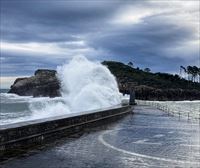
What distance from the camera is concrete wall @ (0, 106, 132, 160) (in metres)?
11.0

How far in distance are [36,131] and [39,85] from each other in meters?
146

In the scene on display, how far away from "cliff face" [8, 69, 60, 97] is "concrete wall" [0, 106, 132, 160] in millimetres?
121201

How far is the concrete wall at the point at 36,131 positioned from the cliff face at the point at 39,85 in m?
121

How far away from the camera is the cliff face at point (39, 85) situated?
145 metres

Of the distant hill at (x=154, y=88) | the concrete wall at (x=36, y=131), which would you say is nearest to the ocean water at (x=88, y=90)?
the concrete wall at (x=36, y=131)

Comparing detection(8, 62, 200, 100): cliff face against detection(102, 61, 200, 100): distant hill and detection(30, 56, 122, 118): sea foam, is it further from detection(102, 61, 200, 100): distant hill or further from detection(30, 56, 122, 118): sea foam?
detection(30, 56, 122, 118): sea foam

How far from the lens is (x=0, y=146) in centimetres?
1062

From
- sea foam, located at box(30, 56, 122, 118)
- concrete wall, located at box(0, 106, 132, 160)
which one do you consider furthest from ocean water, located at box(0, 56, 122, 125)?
concrete wall, located at box(0, 106, 132, 160)

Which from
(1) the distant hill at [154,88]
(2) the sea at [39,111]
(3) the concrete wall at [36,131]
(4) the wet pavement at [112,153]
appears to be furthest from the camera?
(1) the distant hill at [154,88]

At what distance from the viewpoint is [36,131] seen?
12.9 meters

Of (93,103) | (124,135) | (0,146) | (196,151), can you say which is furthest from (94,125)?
(93,103)

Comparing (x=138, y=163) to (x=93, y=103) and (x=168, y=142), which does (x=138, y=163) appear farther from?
(x=93, y=103)

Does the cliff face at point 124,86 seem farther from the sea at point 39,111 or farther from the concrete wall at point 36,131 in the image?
the concrete wall at point 36,131

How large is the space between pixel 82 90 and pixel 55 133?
26418 millimetres
